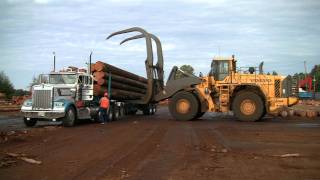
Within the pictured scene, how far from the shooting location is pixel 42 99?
2088 centimetres

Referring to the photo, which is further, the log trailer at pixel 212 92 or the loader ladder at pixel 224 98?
the loader ladder at pixel 224 98

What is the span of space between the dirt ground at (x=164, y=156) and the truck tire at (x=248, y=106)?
23.8ft

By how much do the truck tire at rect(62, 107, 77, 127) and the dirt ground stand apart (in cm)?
411

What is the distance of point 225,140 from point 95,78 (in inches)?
441

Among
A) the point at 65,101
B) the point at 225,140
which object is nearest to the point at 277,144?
the point at 225,140

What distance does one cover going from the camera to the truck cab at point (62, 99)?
813 inches

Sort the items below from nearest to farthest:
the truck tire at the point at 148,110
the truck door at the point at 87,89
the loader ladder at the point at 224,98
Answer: the truck door at the point at 87,89 → the loader ladder at the point at 224,98 → the truck tire at the point at 148,110

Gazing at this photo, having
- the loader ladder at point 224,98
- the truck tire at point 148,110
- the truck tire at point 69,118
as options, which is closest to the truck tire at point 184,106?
the loader ladder at point 224,98

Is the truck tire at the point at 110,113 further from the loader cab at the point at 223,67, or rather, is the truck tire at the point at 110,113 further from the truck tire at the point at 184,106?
the loader cab at the point at 223,67

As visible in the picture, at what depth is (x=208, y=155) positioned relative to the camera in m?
11.3

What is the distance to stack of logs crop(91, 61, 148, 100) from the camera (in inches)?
963

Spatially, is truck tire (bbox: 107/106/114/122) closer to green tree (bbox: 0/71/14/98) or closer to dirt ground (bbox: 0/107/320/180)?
dirt ground (bbox: 0/107/320/180)

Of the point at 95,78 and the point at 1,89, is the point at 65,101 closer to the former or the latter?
the point at 95,78

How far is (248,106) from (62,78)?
9.09 m
